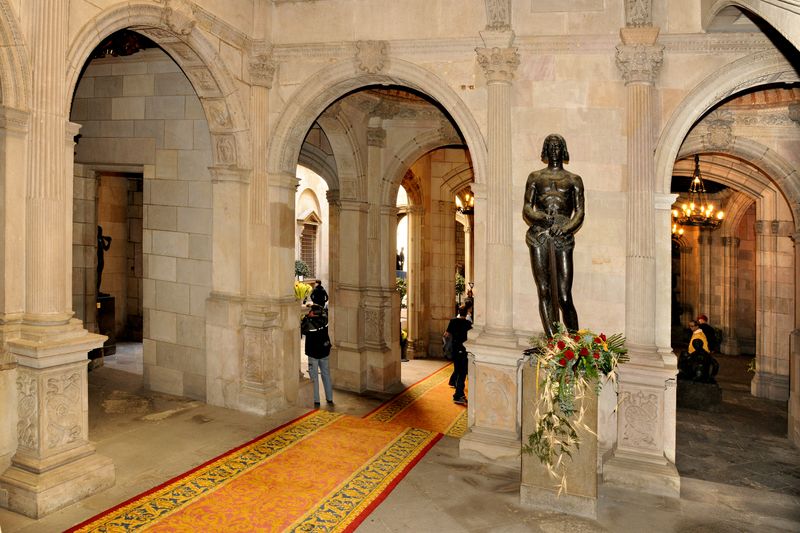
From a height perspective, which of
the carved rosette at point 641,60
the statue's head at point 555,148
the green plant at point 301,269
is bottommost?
the green plant at point 301,269

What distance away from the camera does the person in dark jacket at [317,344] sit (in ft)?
29.6

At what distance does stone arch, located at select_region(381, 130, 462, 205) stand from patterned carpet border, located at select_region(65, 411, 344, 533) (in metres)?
5.35

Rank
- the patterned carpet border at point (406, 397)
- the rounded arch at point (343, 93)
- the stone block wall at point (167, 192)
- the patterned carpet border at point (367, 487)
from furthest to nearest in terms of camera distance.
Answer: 1. the patterned carpet border at point (406, 397)
2. the stone block wall at point (167, 192)
3. the rounded arch at point (343, 93)
4. the patterned carpet border at point (367, 487)

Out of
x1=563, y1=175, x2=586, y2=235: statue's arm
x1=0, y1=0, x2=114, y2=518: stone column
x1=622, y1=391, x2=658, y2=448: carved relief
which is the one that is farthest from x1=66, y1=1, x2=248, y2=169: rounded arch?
x1=622, y1=391, x2=658, y2=448: carved relief

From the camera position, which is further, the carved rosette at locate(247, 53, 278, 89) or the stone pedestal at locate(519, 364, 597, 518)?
the carved rosette at locate(247, 53, 278, 89)

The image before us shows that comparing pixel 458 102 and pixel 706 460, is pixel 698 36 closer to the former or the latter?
pixel 458 102

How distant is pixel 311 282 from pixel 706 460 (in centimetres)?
1755

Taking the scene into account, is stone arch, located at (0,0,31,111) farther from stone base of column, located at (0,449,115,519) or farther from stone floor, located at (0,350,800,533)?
stone floor, located at (0,350,800,533)

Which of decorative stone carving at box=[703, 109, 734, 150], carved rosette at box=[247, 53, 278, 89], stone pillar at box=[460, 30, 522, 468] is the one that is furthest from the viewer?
decorative stone carving at box=[703, 109, 734, 150]

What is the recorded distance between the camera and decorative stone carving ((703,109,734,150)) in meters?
10.1

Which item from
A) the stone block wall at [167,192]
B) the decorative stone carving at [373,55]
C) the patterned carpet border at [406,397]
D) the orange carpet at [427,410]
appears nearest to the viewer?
the decorative stone carving at [373,55]

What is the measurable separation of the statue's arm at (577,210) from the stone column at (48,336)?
4692 millimetres

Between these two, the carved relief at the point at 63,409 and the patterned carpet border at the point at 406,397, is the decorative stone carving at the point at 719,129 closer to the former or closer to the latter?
the patterned carpet border at the point at 406,397

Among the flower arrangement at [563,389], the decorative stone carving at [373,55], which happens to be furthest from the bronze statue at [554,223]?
the decorative stone carving at [373,55]
